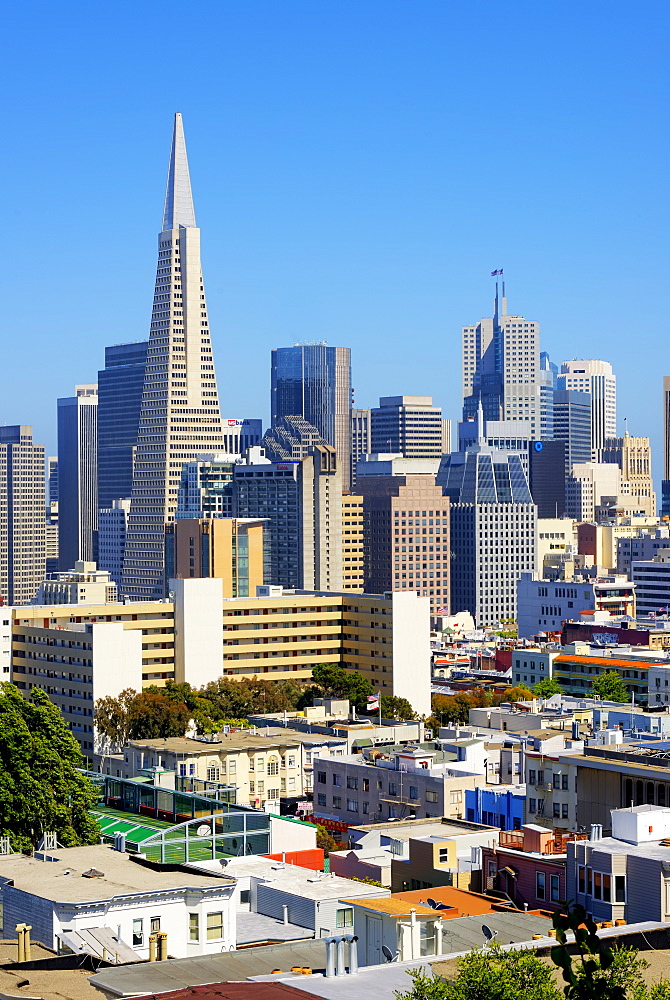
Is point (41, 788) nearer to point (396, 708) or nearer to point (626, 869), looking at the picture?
point (626, 869)

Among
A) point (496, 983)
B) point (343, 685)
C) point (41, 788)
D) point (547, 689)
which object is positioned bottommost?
point (547, 689)

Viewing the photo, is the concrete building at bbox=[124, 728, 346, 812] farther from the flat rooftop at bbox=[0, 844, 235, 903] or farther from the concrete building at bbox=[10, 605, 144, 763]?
the flat rooftop at bbox=[0, 844, 235, 903]

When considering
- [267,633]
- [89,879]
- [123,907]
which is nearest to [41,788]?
[89,879]

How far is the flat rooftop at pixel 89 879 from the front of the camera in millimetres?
37938

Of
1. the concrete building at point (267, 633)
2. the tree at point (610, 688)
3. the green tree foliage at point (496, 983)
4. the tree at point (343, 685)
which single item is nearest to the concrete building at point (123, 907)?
the green tree foliage at point (496, 983)

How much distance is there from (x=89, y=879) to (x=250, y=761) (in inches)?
2533

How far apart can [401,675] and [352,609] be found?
961 centimetres

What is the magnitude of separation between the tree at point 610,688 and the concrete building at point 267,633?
15086 mm

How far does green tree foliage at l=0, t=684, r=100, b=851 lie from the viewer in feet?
201

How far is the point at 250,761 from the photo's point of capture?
104 m

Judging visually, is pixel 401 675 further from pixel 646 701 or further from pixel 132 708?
pixel 132 708

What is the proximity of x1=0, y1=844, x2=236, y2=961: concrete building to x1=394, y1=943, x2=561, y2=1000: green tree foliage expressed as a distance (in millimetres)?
10192

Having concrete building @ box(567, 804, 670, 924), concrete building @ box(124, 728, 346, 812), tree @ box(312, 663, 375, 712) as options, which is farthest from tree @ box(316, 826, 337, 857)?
tree @ box(312, 663, 375, 712)

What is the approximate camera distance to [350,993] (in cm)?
2853
